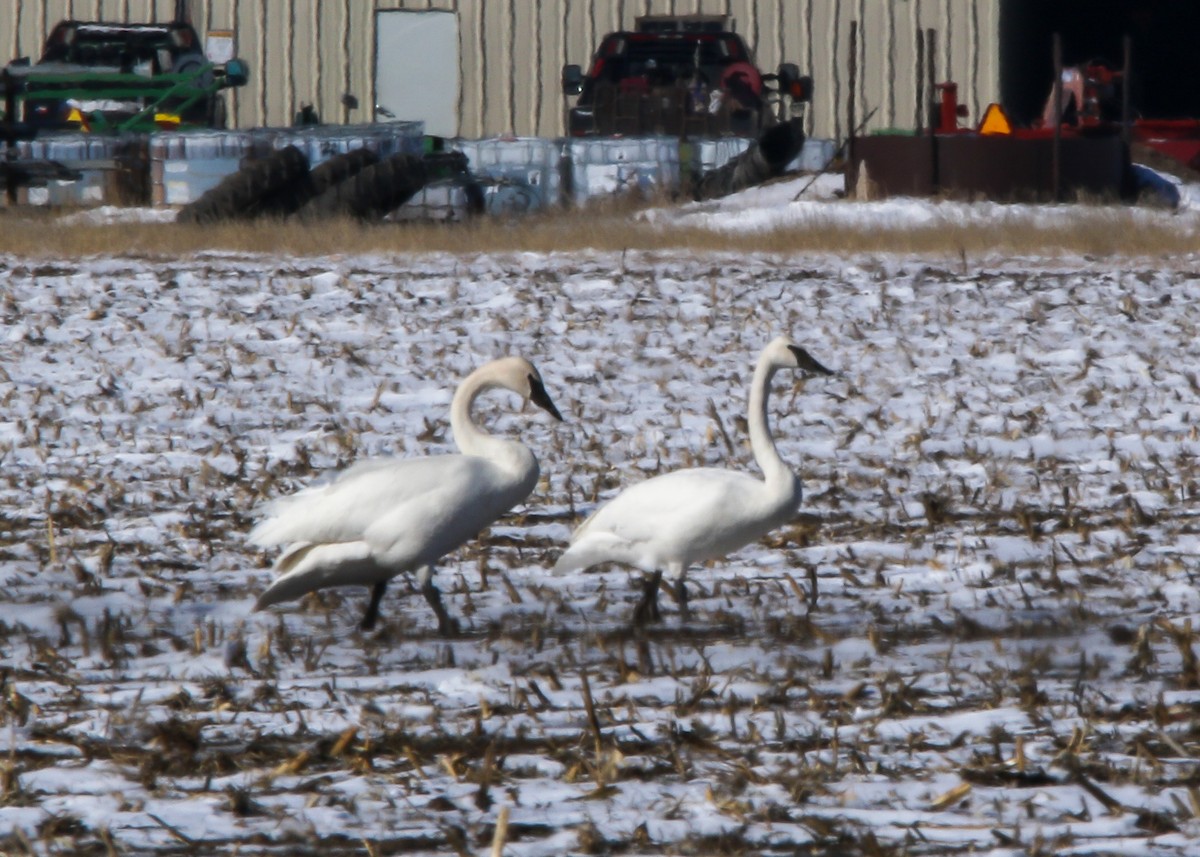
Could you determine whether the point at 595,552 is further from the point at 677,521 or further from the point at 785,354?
the point at 785,354

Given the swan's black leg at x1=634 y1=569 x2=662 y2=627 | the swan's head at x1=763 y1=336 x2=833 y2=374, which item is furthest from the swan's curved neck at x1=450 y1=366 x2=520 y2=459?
the swan's head at x1=763 y1=336 x2=833 y2=374

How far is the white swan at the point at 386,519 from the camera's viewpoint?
222 inches

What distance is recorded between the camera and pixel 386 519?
5652mm

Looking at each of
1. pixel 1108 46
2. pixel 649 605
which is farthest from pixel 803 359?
pixel 1108 46

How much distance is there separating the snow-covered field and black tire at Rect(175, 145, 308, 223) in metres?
6.24

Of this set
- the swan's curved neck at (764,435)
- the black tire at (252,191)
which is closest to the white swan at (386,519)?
the swan's curved neck at (764,435)

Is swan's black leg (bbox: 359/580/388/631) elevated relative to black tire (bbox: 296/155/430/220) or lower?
lower

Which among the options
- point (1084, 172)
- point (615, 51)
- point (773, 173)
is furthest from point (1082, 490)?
point (615, 51)

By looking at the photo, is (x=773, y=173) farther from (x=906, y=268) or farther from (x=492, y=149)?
(x=906, y=268)

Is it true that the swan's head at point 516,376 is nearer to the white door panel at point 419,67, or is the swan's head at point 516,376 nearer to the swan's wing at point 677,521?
the swan's wing at point 677,521

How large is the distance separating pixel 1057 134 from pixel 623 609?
44.9 feet

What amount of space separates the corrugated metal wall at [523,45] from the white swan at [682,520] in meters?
25.0

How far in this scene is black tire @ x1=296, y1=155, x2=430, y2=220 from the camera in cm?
1922

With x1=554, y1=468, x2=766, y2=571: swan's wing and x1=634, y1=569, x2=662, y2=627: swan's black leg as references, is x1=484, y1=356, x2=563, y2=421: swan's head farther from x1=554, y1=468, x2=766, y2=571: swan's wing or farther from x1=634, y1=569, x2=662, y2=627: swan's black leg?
x1=634, y1=569, x2=662, y2=627: swan's black leg
